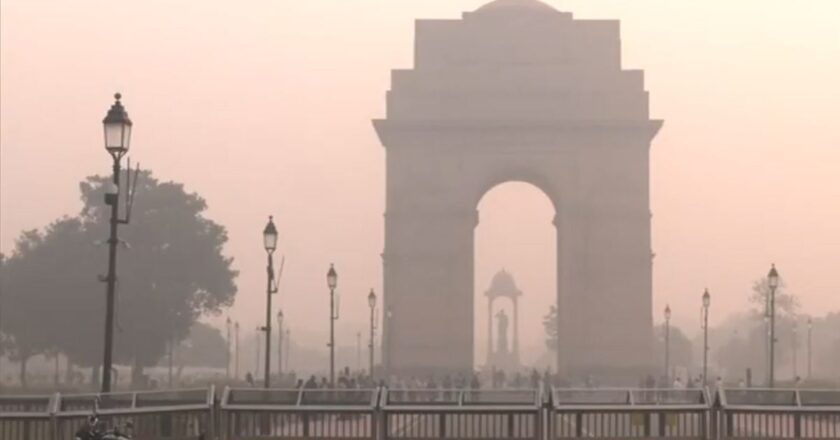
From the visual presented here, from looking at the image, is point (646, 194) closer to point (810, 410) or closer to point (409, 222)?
point (409, 222)

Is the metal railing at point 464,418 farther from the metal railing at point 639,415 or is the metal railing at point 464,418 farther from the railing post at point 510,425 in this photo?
the metal railing at point 639,415

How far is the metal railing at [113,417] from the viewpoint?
61.5 ft

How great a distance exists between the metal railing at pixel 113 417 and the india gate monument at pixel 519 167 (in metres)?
48.8

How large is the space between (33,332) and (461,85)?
18.6 m

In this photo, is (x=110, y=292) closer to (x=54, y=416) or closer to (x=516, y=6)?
(x=54, y=416)

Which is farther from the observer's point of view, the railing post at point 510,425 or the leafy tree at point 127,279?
the leafy tree at point 127,279

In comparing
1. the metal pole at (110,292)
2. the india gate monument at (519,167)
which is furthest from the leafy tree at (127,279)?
the metal pole at (110,292)

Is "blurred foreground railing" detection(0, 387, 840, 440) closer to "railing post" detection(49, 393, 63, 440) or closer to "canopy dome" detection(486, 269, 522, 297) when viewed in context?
"railing post" detection(49, 393, 63, 440)

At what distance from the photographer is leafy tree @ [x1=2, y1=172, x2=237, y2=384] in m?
70.9

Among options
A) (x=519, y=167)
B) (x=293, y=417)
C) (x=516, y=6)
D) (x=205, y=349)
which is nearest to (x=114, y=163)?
(x=293, y=417)

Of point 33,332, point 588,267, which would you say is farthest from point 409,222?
point 33,332

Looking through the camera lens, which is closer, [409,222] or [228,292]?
[409,222]

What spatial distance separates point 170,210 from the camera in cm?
7606

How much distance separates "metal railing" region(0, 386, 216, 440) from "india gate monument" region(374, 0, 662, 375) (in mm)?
48828
